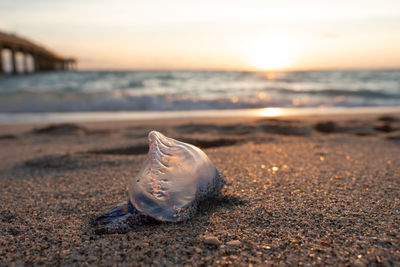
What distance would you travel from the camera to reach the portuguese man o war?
1.38 metres

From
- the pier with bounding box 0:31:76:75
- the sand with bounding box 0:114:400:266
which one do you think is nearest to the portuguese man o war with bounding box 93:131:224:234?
the sand with bounding box 0:114:400:266

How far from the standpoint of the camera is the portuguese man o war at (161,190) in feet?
4.53

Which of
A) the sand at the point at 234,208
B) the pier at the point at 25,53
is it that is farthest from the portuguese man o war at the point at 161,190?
the pier at the point at 25,53

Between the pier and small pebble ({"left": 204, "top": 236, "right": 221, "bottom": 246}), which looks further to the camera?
the pier

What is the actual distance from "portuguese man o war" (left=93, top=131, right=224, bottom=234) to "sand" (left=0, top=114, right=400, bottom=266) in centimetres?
6

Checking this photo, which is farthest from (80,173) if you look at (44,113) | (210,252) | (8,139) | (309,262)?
(44,113)

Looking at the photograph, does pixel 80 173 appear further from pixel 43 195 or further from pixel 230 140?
pixel 230 140

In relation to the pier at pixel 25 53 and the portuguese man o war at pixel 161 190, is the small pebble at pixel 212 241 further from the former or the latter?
the pier at pixel 25 53

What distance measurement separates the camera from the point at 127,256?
1173mm

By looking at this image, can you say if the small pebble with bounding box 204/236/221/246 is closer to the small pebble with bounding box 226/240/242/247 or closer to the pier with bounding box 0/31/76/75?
the small pebble with bounding box 226/240/242/247

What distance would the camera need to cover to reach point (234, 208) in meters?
1.62

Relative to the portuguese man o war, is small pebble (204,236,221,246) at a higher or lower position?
lower

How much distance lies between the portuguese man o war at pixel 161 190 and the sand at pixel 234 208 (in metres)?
0.06

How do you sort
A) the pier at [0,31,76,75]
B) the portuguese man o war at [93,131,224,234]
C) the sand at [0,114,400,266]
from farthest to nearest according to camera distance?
the pier at [0,31,76,75] < the portuguese man o war at [93,131,224,234] < the sand at [0,114,400,266]
